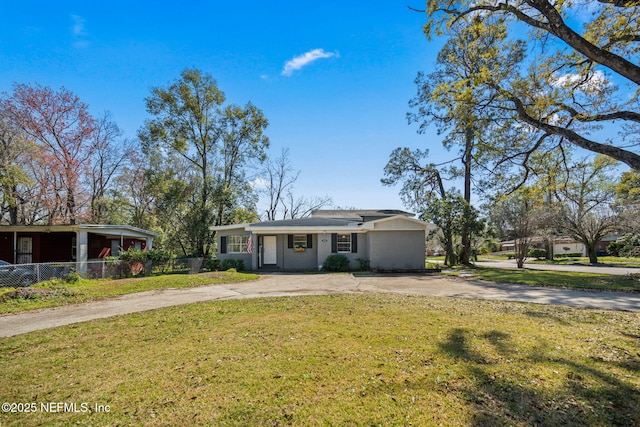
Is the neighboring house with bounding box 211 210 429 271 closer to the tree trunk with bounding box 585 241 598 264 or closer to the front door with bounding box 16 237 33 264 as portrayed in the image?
the front door with bounding box 16 237 33 264

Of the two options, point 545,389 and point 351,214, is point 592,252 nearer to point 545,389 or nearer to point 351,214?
point 351,214

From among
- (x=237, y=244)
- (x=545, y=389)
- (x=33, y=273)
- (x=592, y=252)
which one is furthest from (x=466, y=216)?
(x=33, y=273)

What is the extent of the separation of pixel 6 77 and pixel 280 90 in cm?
1689

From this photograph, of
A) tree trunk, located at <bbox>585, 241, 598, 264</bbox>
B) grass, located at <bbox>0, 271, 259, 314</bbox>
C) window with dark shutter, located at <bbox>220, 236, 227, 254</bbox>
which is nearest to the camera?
grass, located at <bbox>0, 271, 259, 314</bbox>

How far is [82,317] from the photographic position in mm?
7160

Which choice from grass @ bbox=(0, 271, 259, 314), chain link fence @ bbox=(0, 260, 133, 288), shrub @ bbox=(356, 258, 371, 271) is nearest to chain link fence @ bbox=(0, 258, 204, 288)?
chain link fence @ bbox=(0, 260, 133, 288)

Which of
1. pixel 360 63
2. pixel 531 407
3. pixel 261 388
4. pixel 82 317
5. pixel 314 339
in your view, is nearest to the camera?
pixel 531 407

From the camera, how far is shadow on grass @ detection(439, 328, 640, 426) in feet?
9.46

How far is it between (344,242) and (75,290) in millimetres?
12933

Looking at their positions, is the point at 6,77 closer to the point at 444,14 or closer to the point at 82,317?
the point at 82,317

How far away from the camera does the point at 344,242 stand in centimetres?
1875

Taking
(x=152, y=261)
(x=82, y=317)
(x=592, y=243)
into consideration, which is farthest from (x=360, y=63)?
(x=592, y=243)

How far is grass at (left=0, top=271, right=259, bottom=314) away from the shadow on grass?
10.4 meters

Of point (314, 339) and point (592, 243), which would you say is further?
point (592, 243)
